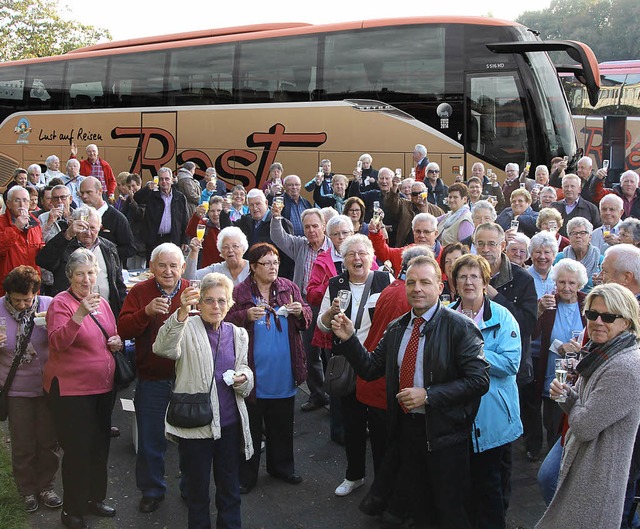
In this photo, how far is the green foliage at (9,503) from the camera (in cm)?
472

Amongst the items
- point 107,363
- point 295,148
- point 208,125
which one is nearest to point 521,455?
point 107,363

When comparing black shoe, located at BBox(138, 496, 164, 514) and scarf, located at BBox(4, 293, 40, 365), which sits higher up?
scarf, located at BBox(4, 293, 40, 365)

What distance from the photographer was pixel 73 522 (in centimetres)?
470

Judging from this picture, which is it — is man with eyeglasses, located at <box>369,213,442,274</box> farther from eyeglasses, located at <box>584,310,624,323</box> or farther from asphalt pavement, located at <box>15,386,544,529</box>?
eyeglasses, located at <box>584,310,624,323</box>

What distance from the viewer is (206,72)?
50.3 ft

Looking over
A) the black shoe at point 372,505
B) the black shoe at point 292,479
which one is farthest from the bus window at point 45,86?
the black shoe at point 372,505

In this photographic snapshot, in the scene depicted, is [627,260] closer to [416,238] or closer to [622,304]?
[622,304]

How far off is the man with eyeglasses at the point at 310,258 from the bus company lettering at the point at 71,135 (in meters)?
11.1

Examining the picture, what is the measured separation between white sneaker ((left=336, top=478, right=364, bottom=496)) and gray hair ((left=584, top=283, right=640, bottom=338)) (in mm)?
2544

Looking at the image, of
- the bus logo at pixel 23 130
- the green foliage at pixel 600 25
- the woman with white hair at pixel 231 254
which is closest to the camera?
the woman with white hair at pixel 231 254

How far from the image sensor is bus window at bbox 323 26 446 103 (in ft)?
42.8

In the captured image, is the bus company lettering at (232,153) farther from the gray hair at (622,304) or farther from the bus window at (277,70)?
the gray hair at (622,304)

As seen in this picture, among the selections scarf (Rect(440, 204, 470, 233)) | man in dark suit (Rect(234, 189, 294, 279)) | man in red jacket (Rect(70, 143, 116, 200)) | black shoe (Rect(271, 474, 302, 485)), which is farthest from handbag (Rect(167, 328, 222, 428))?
man in red jacket (Rect(70, 143, 116, 200))

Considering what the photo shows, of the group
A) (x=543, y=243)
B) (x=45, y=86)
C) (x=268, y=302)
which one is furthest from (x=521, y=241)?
(x=45, y=86)
